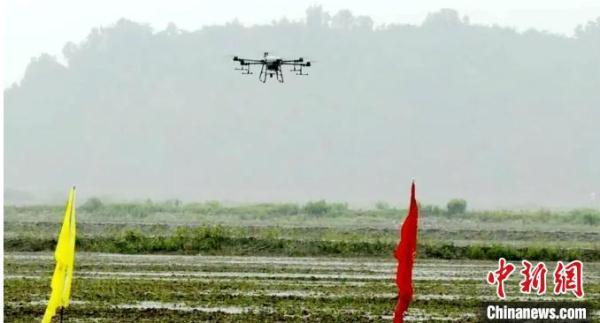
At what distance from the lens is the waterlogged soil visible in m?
22.5

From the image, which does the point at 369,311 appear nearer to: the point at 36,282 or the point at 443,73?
the point at 36,282

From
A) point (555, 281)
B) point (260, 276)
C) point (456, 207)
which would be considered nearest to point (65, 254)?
point (555, 281)

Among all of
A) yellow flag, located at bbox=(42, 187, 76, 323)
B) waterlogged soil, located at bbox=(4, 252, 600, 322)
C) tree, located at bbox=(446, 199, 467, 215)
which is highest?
tree, located at bbox=(446, 199, 467, 215)

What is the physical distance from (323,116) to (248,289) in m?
132

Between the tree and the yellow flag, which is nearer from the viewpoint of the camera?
the yellow flag

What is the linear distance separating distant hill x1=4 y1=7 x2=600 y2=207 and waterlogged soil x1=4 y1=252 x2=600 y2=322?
10265 centimetres

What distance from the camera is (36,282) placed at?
28438 mm

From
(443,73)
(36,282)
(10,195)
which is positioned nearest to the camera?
(36,282)

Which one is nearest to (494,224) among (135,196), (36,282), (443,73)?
(36,282)

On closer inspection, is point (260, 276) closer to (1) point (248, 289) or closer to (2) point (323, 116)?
(1) point (248, 289)

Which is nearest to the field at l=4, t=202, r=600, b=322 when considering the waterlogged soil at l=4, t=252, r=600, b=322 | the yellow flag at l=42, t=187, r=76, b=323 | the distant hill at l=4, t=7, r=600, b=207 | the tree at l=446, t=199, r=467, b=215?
the waterlogged soil at l=4, t=252, r=600, b=322

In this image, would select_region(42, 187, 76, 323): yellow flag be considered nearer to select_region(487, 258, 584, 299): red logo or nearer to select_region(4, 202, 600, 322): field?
select_region(4, 202, 600, 322): field

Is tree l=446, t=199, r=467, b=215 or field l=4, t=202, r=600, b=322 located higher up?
tree l=446, t=199, r=467, b=215

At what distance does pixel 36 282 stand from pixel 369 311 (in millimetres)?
8520
